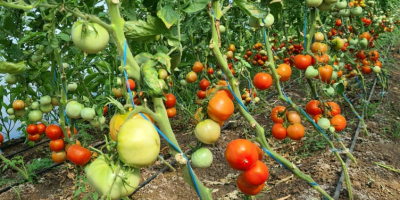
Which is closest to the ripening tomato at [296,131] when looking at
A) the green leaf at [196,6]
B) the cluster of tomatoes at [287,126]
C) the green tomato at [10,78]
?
the cluster of tomatoes at [287,126]

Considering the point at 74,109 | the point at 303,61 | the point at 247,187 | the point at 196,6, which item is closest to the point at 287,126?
the point at 303,61

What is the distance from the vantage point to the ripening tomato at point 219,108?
1.15 m

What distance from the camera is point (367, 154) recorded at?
87.7 inches

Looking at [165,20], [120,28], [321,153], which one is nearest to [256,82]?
[165,20]

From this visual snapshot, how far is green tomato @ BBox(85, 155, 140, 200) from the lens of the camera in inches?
32.8

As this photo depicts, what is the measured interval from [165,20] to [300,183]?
4.60ft

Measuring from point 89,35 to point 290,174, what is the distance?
164 cm

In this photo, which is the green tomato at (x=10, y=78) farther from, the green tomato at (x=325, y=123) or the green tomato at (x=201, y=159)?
the green tomato at (x=325, y=123)

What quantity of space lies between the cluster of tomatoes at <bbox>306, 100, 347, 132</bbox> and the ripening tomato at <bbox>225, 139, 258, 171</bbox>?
2.13ft

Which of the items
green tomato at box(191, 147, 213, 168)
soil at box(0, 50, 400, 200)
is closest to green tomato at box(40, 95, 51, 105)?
soil at box(0, 50, 400, 200)

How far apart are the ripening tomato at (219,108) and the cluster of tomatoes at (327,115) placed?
0.72m

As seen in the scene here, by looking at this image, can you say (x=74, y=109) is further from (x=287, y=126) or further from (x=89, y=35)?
(x=287, y=126)

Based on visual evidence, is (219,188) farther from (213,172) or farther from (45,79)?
(45,79)

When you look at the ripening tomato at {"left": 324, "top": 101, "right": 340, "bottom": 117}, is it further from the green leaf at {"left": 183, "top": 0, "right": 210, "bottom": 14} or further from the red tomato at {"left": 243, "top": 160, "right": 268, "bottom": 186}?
the green leaf at {"left": 183, "top": 0, "right": 210, "bottom": 14}
